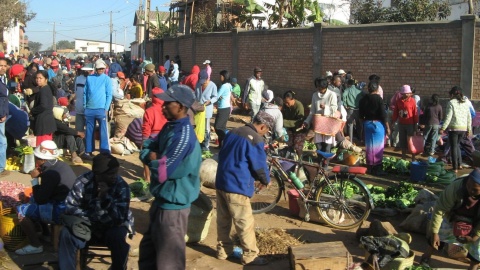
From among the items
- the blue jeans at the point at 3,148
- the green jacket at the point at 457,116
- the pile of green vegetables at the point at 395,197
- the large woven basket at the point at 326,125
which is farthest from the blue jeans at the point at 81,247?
the green jacket at the point at 457,116

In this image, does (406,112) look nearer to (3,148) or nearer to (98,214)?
(3,148)

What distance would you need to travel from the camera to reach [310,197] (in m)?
8.16

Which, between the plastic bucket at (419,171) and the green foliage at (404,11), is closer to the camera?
the plastic bucket at (419,171)

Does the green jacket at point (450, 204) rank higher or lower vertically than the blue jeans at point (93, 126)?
lower

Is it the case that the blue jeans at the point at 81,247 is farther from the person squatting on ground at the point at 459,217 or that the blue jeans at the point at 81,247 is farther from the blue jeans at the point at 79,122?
the blue jeans at the point at 79,122

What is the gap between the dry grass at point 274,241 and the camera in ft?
22.7

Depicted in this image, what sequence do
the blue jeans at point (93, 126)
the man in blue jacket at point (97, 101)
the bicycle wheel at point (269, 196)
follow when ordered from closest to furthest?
the bicycle wheel at point (269, 196) < the man in blue jacket at point (97, 101) < the blue jeans at point (93, 126)

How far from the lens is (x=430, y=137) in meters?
13.5

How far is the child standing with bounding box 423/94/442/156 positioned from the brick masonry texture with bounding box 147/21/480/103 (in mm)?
2994

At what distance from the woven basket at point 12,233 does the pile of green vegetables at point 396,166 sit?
24.5 ft

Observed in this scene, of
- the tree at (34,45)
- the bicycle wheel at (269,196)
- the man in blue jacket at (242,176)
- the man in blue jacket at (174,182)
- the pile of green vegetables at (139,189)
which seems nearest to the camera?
the man in blue jacket at (174,182)

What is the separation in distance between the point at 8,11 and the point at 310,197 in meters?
32.7

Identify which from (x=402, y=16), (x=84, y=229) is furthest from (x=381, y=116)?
(x=402, y=16)

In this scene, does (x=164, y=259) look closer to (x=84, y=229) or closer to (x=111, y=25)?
(x=84, y=229)
